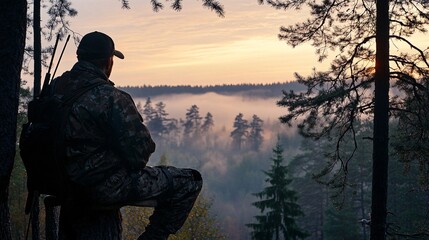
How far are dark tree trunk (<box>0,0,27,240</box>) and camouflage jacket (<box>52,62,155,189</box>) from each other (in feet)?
3.19

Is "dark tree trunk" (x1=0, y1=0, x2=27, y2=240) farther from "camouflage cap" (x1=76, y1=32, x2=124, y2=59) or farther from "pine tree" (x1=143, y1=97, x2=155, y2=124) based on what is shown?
"pine tree" (x1=143, y1=97, x2=155, y2=124)

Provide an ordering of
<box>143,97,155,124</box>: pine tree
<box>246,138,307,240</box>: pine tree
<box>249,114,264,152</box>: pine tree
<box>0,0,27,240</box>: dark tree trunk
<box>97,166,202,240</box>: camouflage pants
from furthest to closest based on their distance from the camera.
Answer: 1. <box>249,114,264,152</box>: pine tree
2. <box>143,97,155,124</box>: pine tree
3. <box>246,138,307,240</box>: pine tree
4. <box>0,0,27,240</box>: dark tree trunk
5. <box>97,166,202,240</box>: camouflage pants

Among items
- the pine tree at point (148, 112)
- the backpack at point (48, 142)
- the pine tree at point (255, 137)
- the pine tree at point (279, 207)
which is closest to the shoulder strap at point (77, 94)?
the backpack at point (48, 142)

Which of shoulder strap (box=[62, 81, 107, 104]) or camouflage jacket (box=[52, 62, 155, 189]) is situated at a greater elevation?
shoulder strap (box=[62, 81, 107, 104])

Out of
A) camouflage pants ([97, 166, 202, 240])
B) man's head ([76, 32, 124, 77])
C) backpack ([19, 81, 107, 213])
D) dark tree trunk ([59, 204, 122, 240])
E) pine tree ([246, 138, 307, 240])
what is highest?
man's head ([76, 32, 124, 77])

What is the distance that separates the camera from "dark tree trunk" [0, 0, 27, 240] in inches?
176

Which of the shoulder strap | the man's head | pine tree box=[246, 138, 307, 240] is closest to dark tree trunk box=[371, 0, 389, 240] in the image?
the man's head

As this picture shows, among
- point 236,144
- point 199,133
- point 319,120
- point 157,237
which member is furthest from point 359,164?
point 199,133

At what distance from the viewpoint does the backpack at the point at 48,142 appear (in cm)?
388

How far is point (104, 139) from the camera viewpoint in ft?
13.0

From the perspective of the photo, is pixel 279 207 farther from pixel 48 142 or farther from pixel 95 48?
pixel 48 142

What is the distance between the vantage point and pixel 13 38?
4.61 metres

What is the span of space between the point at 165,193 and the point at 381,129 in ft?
17.7

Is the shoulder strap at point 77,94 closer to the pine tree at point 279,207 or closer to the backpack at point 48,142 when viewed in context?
the backpack at point 48,142
